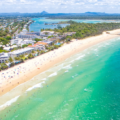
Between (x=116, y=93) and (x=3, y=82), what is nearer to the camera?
(x=116, y=93)

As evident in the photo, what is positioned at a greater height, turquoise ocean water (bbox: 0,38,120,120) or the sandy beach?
the sandy beach

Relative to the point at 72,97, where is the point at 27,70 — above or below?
above

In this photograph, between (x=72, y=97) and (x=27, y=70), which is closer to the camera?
(x=72, y=97)

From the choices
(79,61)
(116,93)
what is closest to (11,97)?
(116,93)

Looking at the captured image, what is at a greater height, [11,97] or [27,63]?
[27,63]

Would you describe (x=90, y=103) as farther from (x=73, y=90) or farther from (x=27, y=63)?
(x=27, y=63)

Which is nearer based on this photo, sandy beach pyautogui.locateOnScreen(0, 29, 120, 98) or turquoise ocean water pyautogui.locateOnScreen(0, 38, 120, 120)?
turquoise ocean water pyautogui.locateOnScreen(0, 38, 120, 120)

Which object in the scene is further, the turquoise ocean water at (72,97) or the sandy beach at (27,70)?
the sandy beach at (27,70)

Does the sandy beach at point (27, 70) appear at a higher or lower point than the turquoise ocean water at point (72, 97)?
higher
